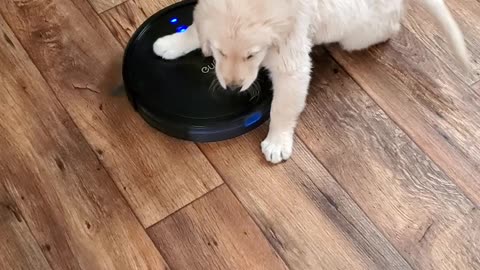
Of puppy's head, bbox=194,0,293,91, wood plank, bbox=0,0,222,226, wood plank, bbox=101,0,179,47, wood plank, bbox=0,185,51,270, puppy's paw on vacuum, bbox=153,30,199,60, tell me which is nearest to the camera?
puppy's head, bbox=194,0,293,91

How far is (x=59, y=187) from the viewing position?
1.61 m

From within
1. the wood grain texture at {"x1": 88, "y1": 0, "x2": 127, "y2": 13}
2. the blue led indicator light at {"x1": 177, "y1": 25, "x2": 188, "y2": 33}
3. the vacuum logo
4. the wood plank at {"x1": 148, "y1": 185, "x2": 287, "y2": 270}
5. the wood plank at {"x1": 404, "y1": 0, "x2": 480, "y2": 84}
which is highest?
the blue led indicator light at {"x1": 177, "y1": 25, "x2": 188, "y2": 33}

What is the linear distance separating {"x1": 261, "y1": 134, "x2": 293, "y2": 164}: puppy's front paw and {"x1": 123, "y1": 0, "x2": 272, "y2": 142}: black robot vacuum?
77 millimetres

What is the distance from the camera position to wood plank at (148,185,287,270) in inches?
60.0

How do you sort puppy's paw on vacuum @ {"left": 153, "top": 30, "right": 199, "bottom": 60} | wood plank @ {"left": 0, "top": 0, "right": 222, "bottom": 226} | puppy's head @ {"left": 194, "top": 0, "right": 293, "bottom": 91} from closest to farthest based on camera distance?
puppy's head @ {"left": 194, "top": 0, "right": 293, "bottom": 91} → wood plank @ {"left": 0, "top": 0, "right": 222, "bottom": 226} → puppy's paw on vacuum @ {"left": 153, "top": 30, "right": 199, "bottom": 60}

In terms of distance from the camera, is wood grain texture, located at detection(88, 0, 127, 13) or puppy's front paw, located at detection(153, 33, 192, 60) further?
wood grain texture, located at detection(88, 0, 127, 13)

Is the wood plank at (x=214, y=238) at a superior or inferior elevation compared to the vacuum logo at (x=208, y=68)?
inferior

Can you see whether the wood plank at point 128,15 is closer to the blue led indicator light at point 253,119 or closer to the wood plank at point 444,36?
the blue led indicator light at point 253,119

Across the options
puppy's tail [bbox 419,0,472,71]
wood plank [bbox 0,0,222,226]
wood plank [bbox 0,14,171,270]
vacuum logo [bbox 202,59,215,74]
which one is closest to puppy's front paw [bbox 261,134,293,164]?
wood plank [bbox 0,0,222,226]

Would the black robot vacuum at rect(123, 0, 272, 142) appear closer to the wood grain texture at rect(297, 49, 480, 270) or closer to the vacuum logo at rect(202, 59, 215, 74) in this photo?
the vacuum logo at rect(202, 59, 215, 74)

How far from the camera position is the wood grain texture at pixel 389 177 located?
5.13 ft

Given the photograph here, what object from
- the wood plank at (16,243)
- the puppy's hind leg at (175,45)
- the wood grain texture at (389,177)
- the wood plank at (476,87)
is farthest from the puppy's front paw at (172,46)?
the wood plank at (476,87)

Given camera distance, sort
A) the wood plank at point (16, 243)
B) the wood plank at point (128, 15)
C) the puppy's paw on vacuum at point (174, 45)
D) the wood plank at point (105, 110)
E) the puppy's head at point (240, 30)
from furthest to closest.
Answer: the wood plank at point (128, 15), the puppy's paw on vacuum at point (174, 45), the wood plank at point (105, 110), the wood plank at point (16, 243), the puppy's head at point (240, 30)

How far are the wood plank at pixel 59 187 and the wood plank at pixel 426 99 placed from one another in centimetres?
74
